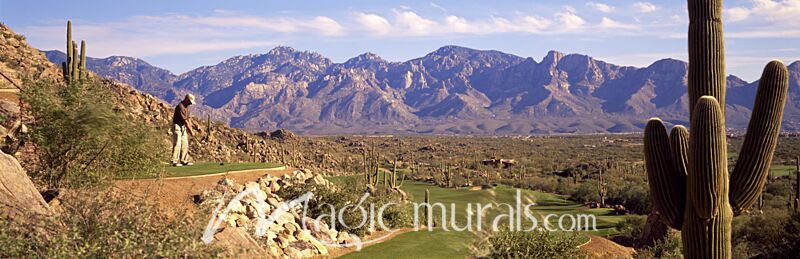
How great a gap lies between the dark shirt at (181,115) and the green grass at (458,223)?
22.8 ft

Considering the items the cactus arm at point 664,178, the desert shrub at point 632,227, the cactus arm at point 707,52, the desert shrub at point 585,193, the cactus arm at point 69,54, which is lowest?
the desert shrub at point 585,193

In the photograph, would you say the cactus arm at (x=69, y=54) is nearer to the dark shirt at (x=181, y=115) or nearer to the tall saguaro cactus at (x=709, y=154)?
the dark shirt at (x=181, y=115)

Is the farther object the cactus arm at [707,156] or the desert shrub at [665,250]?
the desert shrub at [665,250]

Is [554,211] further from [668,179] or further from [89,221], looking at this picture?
[89,221]

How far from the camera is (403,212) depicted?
26469 millimetres

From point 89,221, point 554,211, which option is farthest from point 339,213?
point 554,211

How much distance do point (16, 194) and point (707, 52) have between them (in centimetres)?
1121

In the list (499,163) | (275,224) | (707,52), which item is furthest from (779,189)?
(707,52)

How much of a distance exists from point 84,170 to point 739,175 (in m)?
13.7

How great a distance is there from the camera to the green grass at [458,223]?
19.1 metres

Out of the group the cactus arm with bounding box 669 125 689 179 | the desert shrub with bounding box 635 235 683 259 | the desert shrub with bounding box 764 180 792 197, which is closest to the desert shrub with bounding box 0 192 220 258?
the cactus arm with bounding box 669 125 689 179

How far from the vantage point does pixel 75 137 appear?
15.9 meters

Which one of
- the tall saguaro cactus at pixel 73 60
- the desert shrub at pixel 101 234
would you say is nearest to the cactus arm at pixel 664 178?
the desert shrub at pixel 101 234

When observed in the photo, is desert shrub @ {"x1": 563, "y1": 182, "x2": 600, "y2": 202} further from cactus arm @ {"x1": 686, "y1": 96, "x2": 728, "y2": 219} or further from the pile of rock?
cactus arm @ {"x1": 686, "y1": 96, "x2": 728, "y2": 219}
